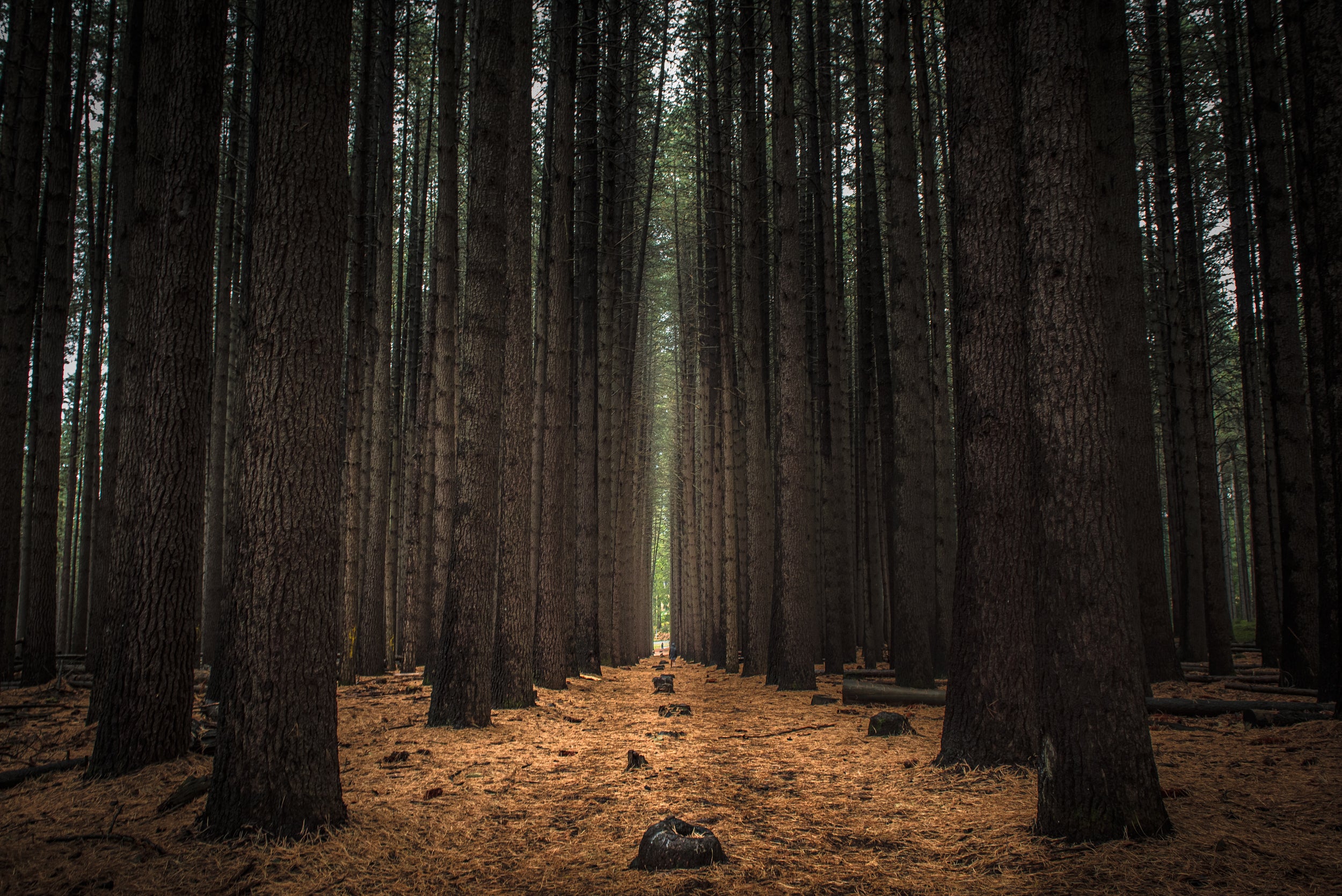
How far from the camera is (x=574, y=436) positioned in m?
12.3

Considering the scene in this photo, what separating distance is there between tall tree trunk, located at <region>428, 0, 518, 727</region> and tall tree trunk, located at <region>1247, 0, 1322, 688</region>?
301 inches

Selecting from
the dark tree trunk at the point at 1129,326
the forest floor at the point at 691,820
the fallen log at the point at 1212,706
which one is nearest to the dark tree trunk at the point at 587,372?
the forest floor at the point at 691,820

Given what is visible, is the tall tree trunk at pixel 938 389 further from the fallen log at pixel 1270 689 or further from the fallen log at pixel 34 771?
the fallen log at pixel 34 771

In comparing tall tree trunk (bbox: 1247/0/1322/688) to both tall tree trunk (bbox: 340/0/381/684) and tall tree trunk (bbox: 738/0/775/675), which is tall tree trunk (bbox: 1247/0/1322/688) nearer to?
tall tree trunk (bbox: 738/0/775/675)

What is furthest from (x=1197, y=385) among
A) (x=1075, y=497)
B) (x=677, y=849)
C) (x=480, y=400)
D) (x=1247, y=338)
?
(x=677, y=849)

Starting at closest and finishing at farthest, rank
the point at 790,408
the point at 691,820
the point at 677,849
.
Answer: the point at 677,849
the point at 691,820
the point at 790,408

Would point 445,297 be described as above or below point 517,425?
above

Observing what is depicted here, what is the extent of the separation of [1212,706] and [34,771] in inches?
344

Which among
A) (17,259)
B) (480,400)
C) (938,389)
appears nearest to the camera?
(480,400)

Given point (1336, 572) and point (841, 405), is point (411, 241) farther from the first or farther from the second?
point (1336, 572)

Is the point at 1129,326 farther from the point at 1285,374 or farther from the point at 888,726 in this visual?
the point at 888,726

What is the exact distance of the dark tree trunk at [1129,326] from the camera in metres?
6.99

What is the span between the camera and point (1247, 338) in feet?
41.5

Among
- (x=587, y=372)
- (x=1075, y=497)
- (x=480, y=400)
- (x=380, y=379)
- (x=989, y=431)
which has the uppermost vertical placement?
(x=587, y=372)
